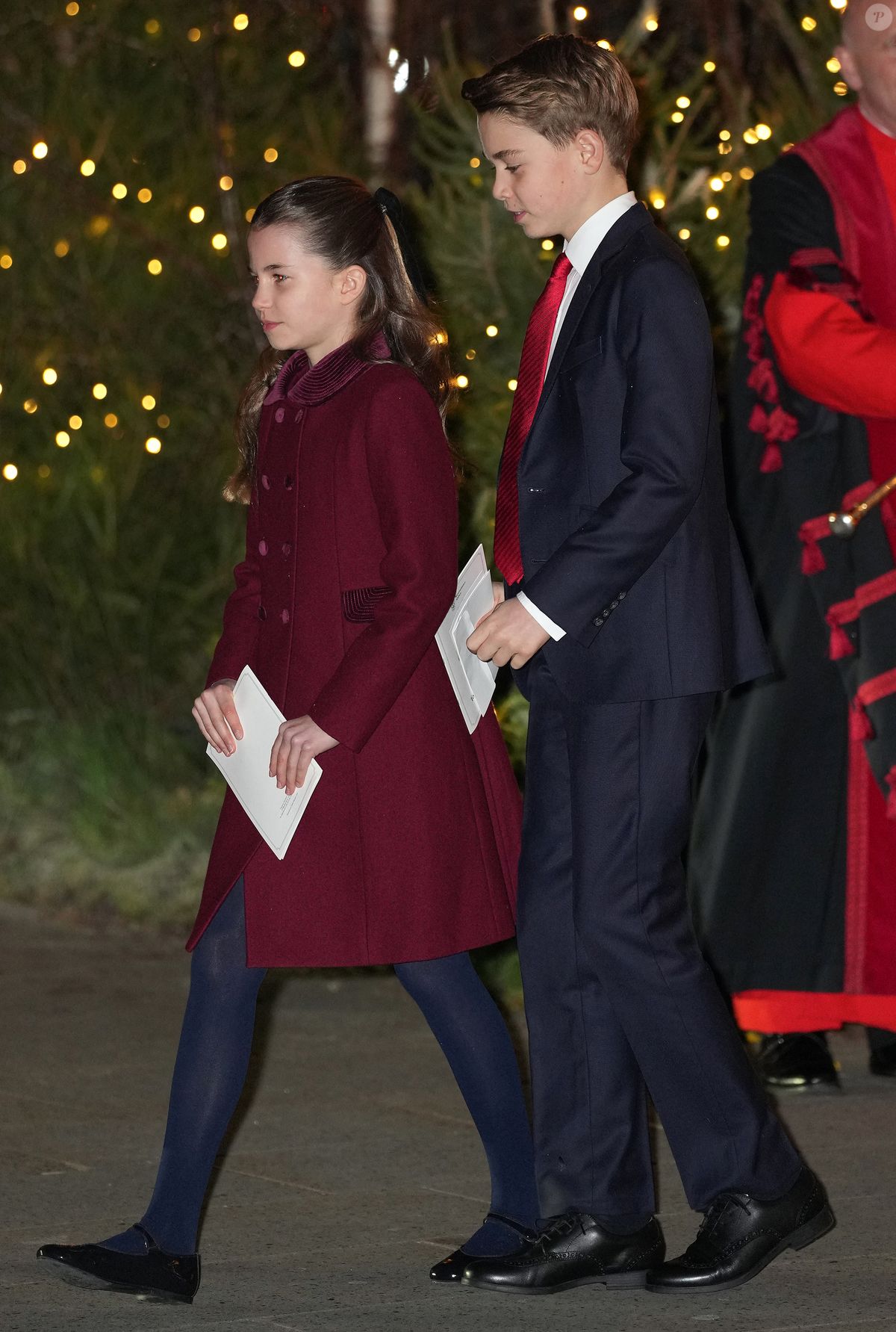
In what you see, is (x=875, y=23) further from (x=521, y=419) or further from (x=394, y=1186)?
(x=394, y=1186)

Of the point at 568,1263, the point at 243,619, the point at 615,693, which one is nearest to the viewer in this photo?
the point at 615,693

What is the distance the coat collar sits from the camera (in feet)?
10.2

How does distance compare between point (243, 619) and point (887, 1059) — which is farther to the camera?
point (887, 1059)

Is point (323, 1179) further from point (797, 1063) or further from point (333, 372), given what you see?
point (333, 372)

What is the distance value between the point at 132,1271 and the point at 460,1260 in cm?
49

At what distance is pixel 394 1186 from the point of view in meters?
3.76

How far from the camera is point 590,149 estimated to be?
9.81 ft

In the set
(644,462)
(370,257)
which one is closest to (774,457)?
(370,257)

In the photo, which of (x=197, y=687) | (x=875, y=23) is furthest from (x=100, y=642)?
(x=875, y=23)

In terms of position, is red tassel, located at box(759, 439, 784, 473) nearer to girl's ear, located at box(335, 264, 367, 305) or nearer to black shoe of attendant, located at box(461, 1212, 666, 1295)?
girl's ear, located at box(335, 264, 367, 305)

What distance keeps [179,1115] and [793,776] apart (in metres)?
1.77

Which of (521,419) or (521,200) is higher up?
(521,200)

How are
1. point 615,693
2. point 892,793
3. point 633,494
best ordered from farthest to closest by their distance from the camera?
point 892,793 < point 615,693 < point 633,494

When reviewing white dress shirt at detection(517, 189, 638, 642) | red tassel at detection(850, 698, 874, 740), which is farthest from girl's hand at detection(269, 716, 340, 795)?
red tassel at detection(850, 698, 874, 740)
